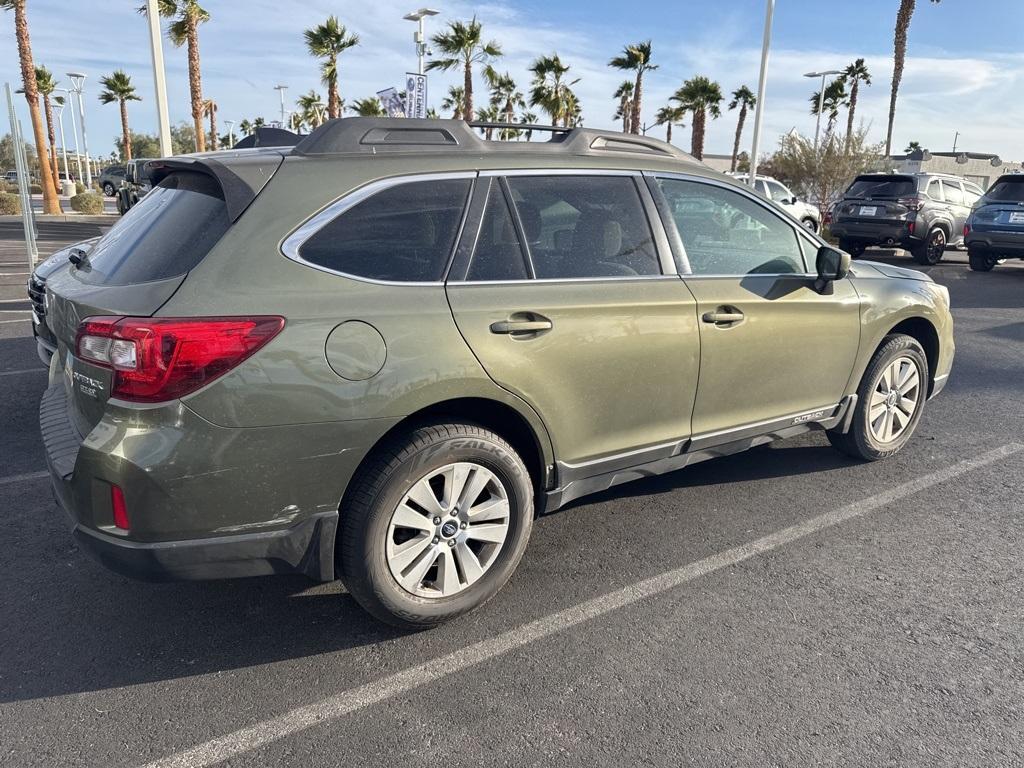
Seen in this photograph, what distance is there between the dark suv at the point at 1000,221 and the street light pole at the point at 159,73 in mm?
13959

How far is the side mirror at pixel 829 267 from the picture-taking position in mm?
3971

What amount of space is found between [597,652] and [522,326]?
47.5 inches

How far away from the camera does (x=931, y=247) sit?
16234 mm

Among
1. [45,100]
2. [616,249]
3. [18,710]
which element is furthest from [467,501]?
[45,100]

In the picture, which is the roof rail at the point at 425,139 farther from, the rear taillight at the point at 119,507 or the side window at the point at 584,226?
the rear taillight at the point at 119,507

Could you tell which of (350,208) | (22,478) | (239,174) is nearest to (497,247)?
(350,208)

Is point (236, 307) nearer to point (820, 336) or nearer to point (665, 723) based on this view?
point (665, 723)

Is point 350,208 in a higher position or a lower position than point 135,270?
higher

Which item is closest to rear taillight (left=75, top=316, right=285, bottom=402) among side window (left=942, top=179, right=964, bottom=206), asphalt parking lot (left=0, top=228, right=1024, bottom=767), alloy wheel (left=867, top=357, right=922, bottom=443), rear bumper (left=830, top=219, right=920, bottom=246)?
asphalt parking lot (left=0, top=228, right=1024, bottom=767)

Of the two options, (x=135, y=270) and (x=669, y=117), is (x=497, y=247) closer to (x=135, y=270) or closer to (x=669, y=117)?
(x=135, y=270)

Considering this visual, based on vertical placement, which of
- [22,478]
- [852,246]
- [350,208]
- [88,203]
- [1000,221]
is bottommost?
[22,478]

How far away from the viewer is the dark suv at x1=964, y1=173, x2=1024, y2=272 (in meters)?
13.7

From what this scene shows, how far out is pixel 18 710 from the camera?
2508 mm

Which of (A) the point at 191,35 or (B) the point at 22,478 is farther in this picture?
(A) the point at 191,35
